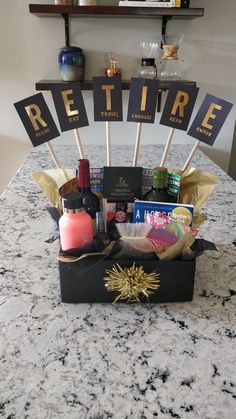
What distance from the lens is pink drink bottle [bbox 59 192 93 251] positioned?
73 cm

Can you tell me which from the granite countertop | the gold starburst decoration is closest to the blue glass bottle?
the granite countertop

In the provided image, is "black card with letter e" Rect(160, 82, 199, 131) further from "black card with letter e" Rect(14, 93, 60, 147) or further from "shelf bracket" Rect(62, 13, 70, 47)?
"shelf bracket" Rect(62, 13, 70, 47)

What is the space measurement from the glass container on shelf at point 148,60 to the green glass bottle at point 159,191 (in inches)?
53.6

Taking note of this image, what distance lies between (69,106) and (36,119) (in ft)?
0.28

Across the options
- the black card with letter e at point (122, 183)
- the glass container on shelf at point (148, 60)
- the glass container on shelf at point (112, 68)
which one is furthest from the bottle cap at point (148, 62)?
the black card with letter e at point (122, 183)

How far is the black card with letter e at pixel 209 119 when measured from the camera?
0.80 metres

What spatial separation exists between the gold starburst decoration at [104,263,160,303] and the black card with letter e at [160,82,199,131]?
0.36 meters

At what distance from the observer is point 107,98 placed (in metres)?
0.86

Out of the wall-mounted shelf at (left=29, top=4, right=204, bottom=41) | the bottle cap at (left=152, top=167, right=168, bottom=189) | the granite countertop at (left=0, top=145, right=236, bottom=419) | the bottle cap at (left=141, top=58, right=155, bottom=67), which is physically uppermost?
the wall-mounted shelf at (left=29, top=4, right=204, bottom=41)

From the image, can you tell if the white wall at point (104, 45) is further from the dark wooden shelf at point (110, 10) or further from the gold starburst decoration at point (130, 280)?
the gold starburst decoration at point (130, 280)

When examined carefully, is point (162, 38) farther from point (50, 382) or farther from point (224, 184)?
point (50, 382)

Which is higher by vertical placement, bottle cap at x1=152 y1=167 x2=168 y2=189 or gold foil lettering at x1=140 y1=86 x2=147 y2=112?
gold foil lettering at x1=140 y1=86 x2=147 y2=112

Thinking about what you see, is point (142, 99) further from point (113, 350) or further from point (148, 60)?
point (148, 60)

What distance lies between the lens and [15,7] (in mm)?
2010
